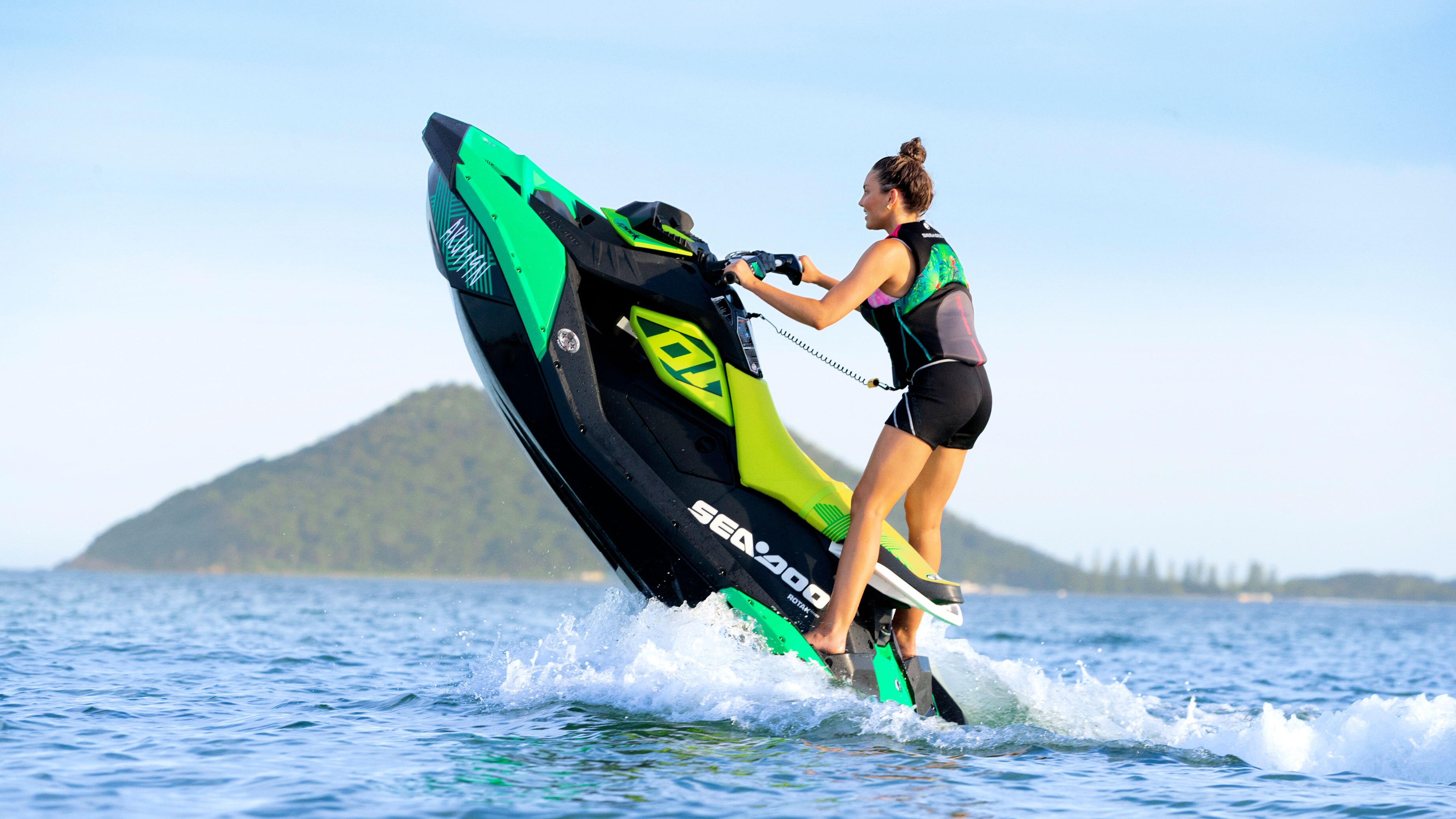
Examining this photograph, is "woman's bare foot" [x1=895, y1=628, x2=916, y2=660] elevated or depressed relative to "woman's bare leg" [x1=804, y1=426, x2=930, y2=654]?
depressed

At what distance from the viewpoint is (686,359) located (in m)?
5.11

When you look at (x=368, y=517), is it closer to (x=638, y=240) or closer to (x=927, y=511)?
(x=638, y=240)

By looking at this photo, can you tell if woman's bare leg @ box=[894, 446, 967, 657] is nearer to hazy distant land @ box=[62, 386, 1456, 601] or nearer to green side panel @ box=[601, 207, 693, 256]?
green side panel @ box=[601, 207, 693, 256]

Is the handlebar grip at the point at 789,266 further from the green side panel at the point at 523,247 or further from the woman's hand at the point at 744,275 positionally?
the green side panel at the point at 523,247

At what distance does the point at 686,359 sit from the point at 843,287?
2.88 feet

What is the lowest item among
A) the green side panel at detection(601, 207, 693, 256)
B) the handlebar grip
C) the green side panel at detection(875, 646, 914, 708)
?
the green side panel at detection(875, 646, 914, 708)

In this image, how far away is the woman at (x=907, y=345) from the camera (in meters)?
4.72

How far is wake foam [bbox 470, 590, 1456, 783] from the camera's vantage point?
4.77m

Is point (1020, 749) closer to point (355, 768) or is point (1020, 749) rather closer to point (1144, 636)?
point (355, 768)

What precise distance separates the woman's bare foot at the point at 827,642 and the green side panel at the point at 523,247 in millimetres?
1726

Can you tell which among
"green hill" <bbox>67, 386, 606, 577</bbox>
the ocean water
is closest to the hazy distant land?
"green hill" <bbox>67, 386, 606, 577</bbox>

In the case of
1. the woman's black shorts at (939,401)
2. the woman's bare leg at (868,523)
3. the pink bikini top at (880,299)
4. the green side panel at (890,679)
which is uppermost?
the pink bikini top at (880,299)

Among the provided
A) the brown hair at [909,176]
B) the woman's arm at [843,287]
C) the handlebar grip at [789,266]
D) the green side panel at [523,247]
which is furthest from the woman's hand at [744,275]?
the green side panel at [523,247]

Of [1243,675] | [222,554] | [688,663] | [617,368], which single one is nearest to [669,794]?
[688,663]
